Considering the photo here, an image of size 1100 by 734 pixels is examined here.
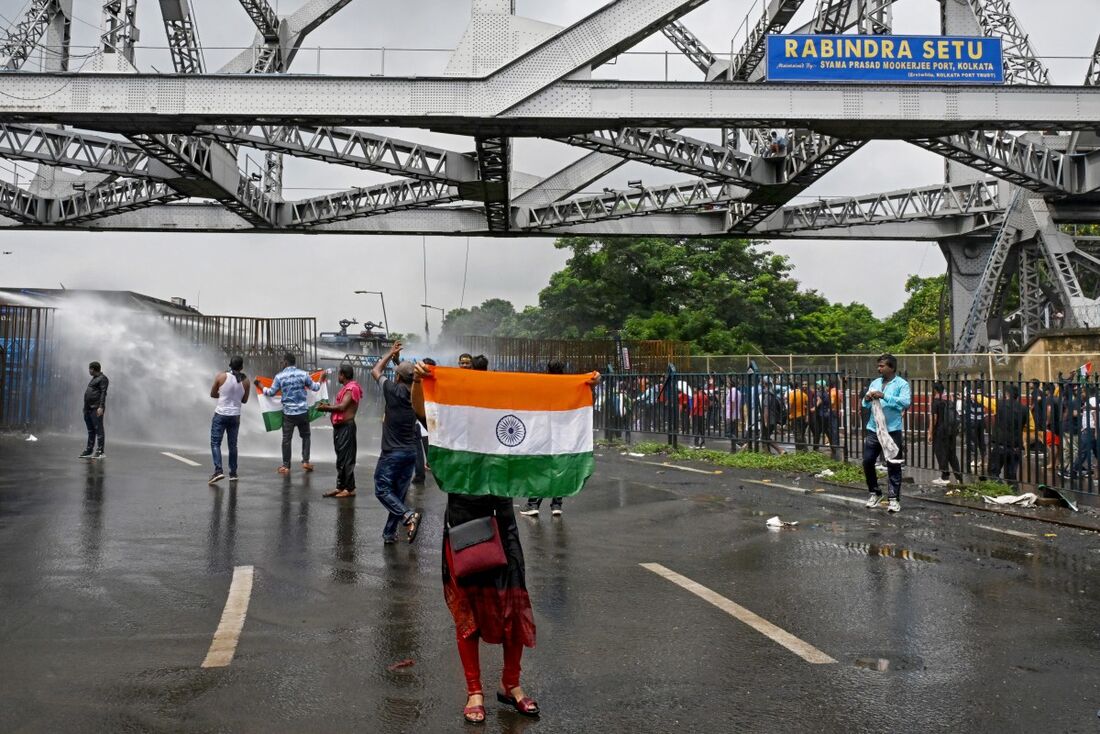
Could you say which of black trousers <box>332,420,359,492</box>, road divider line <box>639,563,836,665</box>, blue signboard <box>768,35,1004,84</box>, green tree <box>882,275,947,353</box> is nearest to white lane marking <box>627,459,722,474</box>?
black trousers <box>332,420,359,492</box>

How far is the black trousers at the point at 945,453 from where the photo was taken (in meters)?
13.2

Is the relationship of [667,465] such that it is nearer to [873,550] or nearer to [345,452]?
[345,452]

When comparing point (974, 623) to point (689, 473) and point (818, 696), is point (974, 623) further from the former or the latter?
point (689, 473)

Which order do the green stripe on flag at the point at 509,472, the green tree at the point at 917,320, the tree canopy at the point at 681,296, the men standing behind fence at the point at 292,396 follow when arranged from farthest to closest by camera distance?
the green tree at the point at 917,320, the tree canopy at the point at 681,296, the men standing behind fence at the point at 292,396, the green stripe on flag at the point at 509,472

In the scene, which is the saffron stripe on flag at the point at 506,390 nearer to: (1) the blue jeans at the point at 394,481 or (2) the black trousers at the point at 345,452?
(1) the blue jeans at the point at 394,481

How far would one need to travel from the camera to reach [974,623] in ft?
19.5

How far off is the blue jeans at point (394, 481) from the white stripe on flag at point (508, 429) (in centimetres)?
395

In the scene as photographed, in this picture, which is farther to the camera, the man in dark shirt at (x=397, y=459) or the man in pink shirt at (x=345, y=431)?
the man in pink shirt at (x=345, y=431)

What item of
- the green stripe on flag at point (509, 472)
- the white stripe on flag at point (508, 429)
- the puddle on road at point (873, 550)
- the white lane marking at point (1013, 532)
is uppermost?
the white stripe on flag at point (508, 429)

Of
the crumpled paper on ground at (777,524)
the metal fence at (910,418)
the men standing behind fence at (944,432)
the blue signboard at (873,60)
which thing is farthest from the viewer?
the blue signboard at (873,60)

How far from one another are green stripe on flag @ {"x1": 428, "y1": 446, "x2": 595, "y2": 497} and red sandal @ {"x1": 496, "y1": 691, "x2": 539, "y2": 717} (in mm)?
1015

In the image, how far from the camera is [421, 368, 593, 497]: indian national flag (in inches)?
186

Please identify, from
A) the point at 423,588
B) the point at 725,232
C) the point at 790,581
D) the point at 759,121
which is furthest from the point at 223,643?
the point at 725,232

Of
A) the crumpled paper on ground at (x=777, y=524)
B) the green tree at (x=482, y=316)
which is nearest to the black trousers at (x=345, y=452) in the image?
the crumpled paper on ground at (x=777, y=524)
